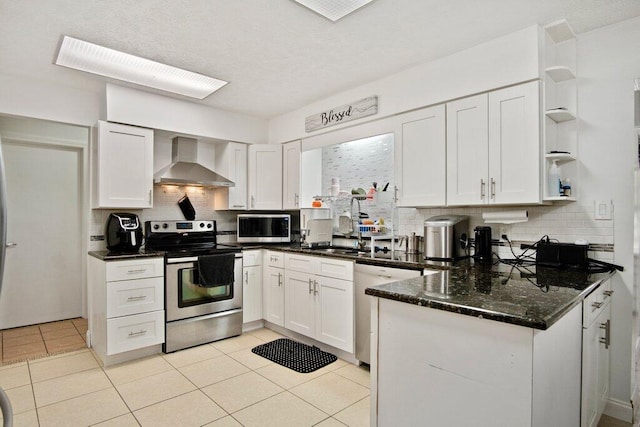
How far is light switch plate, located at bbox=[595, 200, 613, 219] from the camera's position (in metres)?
2.42

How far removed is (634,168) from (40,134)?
5.70 meters

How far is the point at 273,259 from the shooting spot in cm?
401

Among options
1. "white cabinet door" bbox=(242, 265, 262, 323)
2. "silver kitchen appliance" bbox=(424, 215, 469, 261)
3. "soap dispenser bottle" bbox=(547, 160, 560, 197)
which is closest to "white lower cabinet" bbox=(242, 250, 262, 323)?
"white cabinet door" bbox=(242, 265, 262, 323)

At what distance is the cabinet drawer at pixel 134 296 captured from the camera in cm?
315

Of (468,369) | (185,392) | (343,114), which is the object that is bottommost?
(185,392)

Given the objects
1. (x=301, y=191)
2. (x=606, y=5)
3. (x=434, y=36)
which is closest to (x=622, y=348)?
(x=606, y=5)

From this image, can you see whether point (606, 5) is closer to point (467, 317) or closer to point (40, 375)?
point (467, 317)

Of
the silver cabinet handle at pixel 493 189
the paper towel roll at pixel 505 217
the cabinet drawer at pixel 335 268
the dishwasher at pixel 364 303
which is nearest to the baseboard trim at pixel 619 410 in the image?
the paper towel roll at pixel 505 217


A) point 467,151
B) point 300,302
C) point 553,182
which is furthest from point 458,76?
point 300,302

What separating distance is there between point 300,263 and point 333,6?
2.28m

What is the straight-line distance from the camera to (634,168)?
2330 millimetres

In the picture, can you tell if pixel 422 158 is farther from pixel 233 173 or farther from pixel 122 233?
pixel 122 233

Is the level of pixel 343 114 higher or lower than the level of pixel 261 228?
higher

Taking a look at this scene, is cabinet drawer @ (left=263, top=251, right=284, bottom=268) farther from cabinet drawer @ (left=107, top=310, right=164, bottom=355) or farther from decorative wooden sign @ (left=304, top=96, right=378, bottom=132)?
decorative wooden sign @ (left=304, top=96, right=378, bottom=132)
